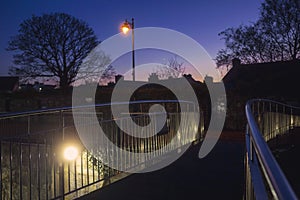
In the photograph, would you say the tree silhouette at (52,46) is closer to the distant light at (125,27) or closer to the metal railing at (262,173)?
the distant light at (125,27)

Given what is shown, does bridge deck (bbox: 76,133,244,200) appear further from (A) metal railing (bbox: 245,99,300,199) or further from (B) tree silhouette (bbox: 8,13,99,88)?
(B) tree silhouette (bbox: 8,13,99,88)

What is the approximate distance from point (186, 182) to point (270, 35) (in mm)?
17466

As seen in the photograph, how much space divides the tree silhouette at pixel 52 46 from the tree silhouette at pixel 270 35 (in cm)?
1274

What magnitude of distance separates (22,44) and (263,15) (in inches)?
770

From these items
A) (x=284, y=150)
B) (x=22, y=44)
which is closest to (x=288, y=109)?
(x=284, y=150)

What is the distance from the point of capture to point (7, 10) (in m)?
25.5

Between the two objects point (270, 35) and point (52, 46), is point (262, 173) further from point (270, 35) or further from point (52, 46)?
point (52, 46)

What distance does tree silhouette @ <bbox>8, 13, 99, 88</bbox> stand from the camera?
80.8ft

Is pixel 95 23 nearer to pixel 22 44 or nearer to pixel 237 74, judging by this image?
pixel 22 44

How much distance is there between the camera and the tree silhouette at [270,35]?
18.4 m

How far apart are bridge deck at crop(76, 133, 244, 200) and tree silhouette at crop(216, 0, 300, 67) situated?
1545cm

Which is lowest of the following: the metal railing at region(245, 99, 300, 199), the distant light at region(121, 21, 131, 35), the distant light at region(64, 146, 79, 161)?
the distant light at region(64, 146, 79, 161)

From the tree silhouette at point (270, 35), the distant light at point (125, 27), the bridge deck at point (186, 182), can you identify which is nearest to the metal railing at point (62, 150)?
the bridge deck at point (186, 182)

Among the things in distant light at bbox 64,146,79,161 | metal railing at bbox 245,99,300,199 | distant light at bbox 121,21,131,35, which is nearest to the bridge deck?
distant light at bbox 64,146,79,161
